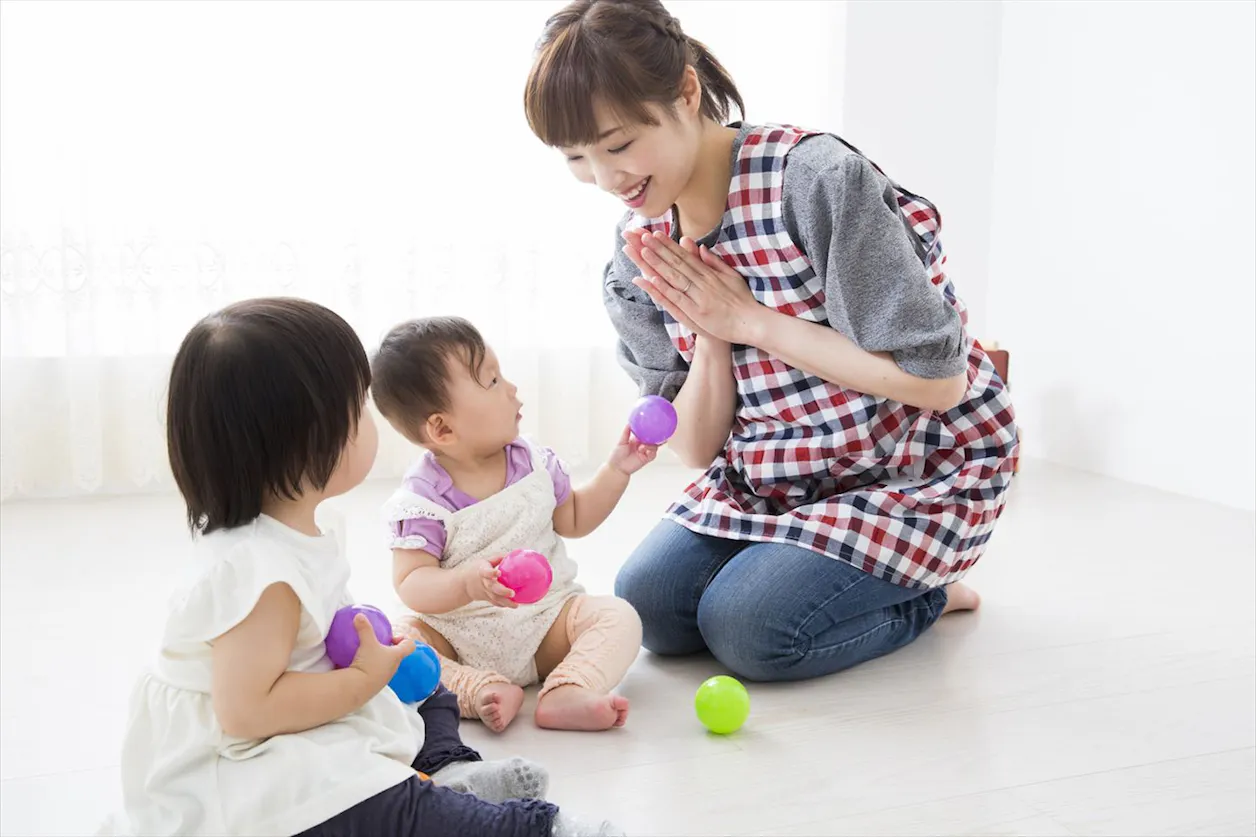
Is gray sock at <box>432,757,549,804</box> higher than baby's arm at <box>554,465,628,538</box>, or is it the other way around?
baby's arm at <box>554,465,628,538</box>

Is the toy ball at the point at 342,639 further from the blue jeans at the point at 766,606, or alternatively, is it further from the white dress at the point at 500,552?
the blue jeans at the point at 766,606

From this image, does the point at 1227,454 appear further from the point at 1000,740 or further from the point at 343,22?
the point at 343,22

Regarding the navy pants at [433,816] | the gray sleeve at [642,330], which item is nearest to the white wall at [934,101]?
the gray sleeve at [642,330]

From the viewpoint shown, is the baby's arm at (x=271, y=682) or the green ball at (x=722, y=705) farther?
Answer: the green ball at (x=722, y=705)

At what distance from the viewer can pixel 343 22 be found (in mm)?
2457

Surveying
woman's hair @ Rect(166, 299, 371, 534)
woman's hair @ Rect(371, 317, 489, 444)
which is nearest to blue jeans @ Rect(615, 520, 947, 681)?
woman's hair @ Rect(371, 317, 489, 444)

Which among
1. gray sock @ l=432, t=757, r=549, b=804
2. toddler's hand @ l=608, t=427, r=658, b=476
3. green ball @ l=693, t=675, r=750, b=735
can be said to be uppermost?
toddler's hand @ l=608, t=427, r=658, b=476

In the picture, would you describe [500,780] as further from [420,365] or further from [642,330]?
[642,330]

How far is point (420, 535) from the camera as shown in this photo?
136 centimetres

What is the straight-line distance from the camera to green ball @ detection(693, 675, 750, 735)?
129cm

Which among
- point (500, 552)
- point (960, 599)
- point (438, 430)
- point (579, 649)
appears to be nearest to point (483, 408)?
point (438, 430)

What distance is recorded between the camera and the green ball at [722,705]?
4.23 feet

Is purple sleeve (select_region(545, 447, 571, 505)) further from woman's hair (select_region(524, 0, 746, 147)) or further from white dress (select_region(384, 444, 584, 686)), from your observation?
woman's hair (select_region(524, 0, 746, 147))

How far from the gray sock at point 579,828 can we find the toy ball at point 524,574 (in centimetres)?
26
